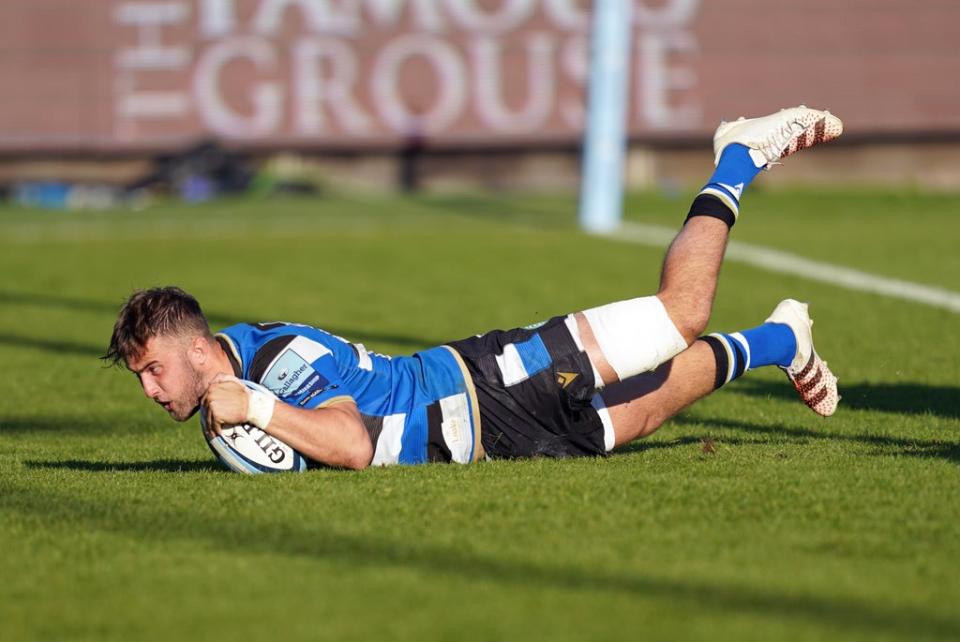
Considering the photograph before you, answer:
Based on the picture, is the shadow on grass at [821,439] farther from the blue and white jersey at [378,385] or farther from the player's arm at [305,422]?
the player's arm at [305,422]

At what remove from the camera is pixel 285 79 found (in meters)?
27.5

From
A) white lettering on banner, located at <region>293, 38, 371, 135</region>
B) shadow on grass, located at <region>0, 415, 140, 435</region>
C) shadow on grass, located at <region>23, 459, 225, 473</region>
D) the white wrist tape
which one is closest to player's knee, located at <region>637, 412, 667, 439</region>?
the white wrist tape

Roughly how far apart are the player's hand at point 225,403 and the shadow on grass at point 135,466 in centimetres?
79

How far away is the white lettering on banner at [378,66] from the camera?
27344 mm

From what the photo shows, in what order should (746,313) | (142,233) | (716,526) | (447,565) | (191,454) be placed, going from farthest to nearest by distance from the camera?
(142,233) → (746,313) → (191,454) → (716,526) → (447,565)

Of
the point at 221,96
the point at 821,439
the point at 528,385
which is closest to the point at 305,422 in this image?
the point at 528,385

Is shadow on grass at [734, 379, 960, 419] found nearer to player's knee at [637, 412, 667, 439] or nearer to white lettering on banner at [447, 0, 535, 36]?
player's knee at [637, 412, 667, 439]

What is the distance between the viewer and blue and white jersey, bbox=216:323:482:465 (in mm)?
5594

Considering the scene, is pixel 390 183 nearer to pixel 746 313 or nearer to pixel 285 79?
pixel 285 79

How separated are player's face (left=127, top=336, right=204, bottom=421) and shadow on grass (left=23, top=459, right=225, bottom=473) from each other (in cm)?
63

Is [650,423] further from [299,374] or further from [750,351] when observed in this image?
[299,374]

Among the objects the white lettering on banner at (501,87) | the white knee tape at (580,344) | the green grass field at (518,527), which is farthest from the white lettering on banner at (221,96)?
the white knee tape at (580,344)

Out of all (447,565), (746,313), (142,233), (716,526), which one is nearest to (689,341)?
(716,526)

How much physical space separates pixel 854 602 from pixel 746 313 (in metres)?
8.06
